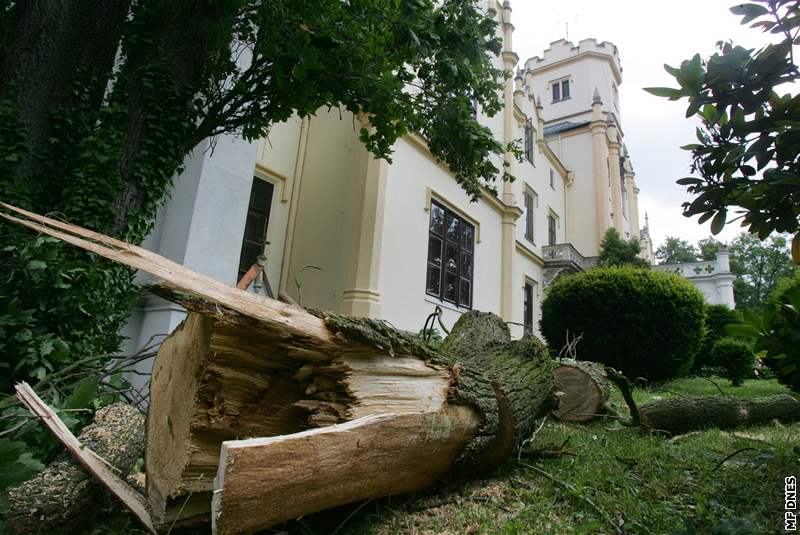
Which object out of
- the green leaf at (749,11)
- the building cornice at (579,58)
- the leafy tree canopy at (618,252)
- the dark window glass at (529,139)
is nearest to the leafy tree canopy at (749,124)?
the green leaf at (749,11)

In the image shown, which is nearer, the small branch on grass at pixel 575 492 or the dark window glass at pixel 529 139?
the small branch on grass at pixel 575 492

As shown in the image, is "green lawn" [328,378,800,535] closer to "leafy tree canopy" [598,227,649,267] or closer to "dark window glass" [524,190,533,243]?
"dark window glass" [524,190,533,243]

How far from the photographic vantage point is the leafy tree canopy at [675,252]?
48.0m

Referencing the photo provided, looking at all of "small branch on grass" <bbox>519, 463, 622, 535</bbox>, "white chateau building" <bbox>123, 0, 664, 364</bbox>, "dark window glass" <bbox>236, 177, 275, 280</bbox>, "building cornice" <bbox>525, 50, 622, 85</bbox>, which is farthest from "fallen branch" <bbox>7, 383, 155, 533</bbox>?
"building cornice" <bbox>525, 50, 622, 85</bbox>

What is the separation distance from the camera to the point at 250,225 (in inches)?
339

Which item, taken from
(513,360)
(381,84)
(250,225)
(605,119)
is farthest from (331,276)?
(605,119)

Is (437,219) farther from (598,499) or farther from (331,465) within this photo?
(331,465)

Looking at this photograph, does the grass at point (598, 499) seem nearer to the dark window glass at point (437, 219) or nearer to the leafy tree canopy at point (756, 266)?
the dark window glass at point (437, 219)

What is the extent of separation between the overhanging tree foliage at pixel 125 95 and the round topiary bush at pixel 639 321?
597 centimetres

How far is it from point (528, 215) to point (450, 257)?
25.0ft

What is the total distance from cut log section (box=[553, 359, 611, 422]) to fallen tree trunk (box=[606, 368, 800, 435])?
525 mm

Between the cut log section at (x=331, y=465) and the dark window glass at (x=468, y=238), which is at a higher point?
the dark window glass at (x=468, y=238)

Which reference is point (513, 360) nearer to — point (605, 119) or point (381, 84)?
point (381, 84)

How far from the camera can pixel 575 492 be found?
7.54ft
